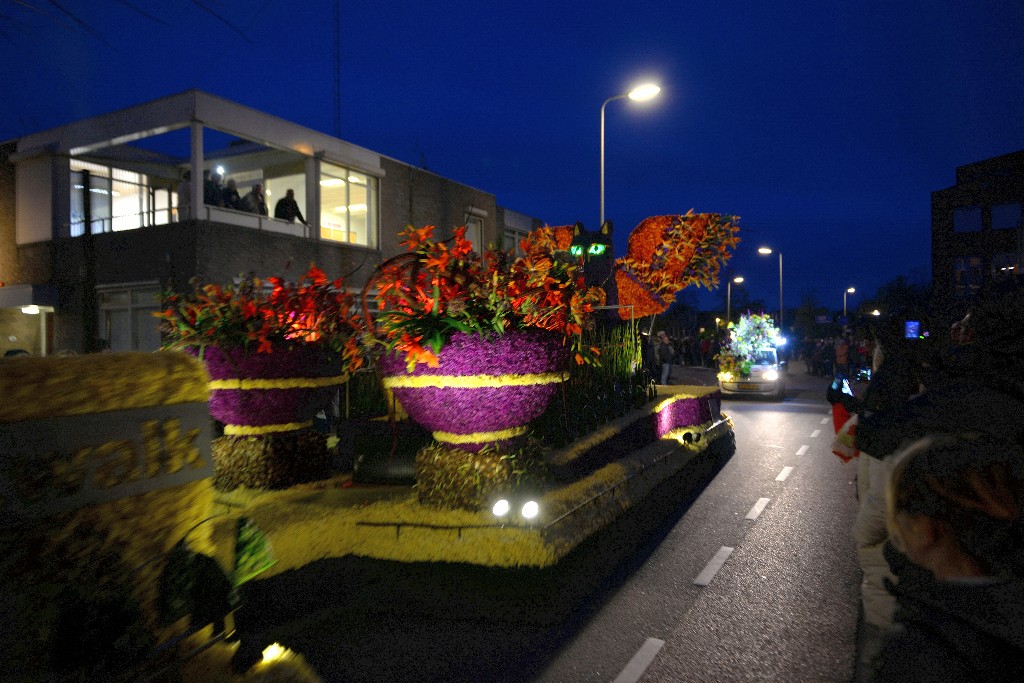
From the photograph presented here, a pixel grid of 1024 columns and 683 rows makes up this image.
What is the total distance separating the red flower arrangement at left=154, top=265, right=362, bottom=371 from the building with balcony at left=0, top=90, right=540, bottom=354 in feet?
31.4


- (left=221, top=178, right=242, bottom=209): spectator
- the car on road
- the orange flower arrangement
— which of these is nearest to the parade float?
the car on road

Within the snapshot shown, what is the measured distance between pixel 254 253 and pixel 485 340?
41.9 feet

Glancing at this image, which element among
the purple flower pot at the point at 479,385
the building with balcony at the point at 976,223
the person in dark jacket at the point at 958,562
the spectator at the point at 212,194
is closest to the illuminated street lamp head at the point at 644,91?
the spectator at the point at 212,194

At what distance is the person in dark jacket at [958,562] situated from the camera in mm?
1525

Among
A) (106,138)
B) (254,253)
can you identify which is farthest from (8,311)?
(254,253)

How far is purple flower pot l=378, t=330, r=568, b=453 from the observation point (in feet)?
14.5

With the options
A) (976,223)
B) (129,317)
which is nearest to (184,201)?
(129,317)

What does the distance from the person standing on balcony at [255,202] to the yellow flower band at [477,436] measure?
1341 cm

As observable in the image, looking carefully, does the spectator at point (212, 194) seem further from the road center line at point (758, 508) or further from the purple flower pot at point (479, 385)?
the road center line at point (758, 508)

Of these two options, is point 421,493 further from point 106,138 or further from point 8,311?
point 8,311

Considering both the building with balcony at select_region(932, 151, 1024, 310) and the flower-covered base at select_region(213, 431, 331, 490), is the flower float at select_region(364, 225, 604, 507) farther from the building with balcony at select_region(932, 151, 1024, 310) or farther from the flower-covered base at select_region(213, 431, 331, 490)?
the building with balcony at select_region(932, 151, 1024, 310)

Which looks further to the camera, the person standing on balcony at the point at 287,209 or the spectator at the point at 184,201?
the person standing on balcony at the point at 287,209

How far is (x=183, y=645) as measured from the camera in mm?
2109

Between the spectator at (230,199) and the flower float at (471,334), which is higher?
the spectator at (230,199)
